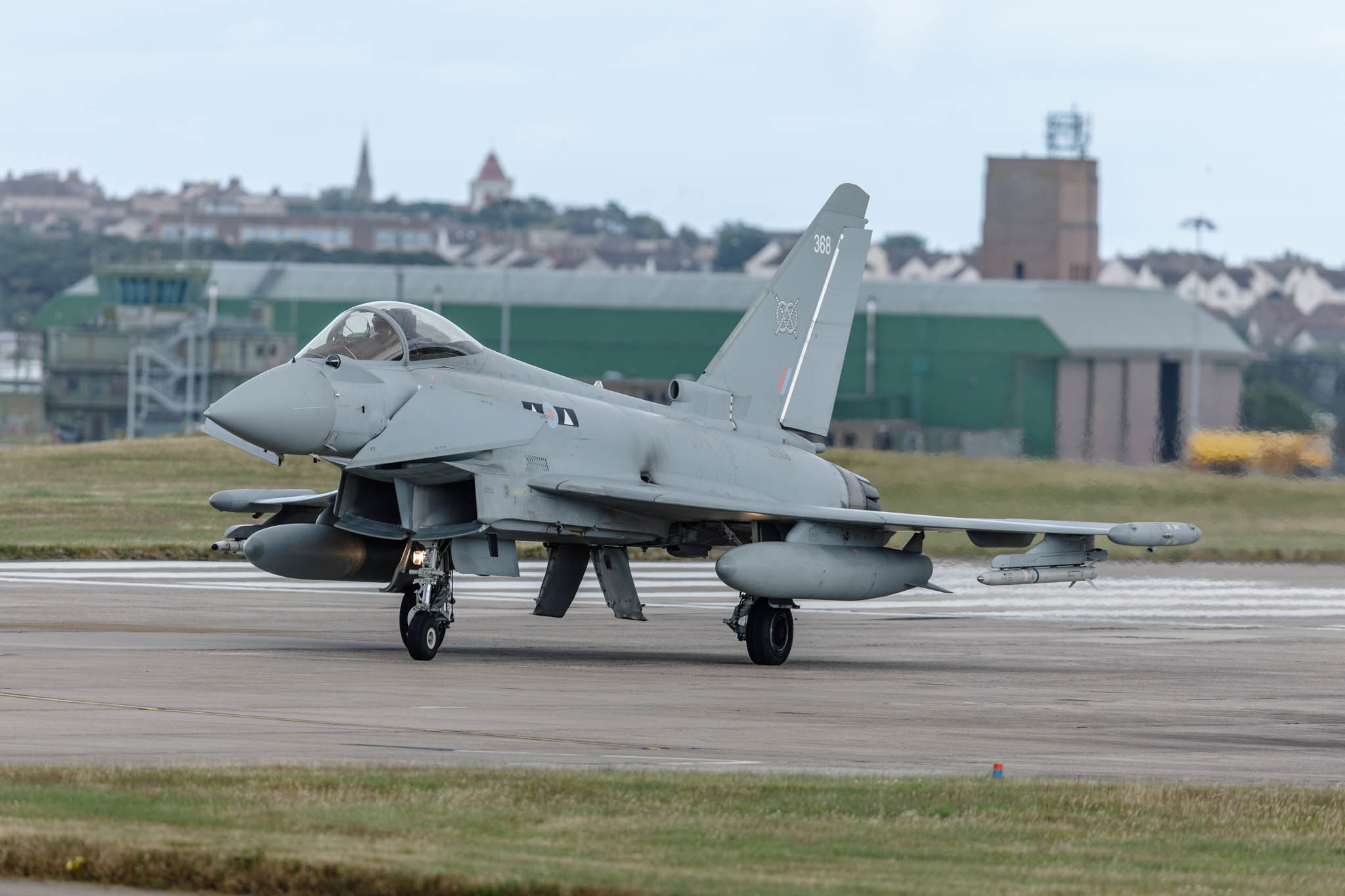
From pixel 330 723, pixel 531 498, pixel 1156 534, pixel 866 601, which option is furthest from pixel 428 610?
pixel 866 601

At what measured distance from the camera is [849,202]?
73.5 feet

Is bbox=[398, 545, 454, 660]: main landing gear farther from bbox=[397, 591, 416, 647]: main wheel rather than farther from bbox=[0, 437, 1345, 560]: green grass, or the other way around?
bbox=[0, 437, 1345, 560]: green grass

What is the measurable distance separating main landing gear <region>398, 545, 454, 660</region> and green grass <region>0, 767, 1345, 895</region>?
270 inches

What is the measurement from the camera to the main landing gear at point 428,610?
1709 centimetres

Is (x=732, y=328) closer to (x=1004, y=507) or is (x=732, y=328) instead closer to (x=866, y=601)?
(x=1004, y=507)

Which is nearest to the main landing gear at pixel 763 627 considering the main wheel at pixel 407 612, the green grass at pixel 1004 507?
the main wheel at pixel 407 612

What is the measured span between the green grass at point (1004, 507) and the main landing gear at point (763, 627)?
519 inches

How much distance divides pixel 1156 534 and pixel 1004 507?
13771 mm

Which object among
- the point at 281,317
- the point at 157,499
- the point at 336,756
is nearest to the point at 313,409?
the point at 336,756

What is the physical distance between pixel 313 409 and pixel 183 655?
2534mm

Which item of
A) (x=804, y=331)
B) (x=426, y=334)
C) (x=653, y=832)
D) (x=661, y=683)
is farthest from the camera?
(x=804, y=331)

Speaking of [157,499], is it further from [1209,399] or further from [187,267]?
[1209,399]

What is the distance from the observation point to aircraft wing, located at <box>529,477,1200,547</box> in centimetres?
1784

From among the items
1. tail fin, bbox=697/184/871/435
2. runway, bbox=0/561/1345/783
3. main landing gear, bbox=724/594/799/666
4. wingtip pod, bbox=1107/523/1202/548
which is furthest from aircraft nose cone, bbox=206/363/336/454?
wingtip pod, bbox=1107/523/1202/548
